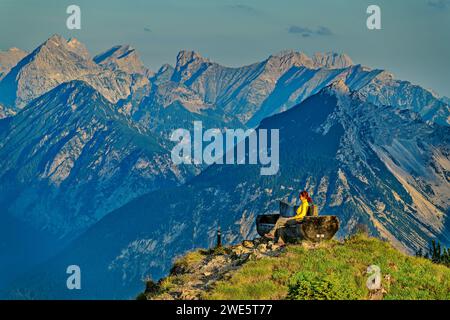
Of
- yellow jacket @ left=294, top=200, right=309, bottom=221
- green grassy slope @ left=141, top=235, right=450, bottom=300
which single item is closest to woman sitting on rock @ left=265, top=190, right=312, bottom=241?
yellow jacket @ left=294, top=200, right=309, bottom=221

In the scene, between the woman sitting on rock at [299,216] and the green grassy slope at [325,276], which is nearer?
the green grassy slope at [325,276]

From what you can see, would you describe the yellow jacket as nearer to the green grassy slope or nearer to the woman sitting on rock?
the woman sitting on rock

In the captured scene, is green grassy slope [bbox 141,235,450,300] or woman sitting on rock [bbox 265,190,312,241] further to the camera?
woman sitting on rock [bbox 265,190,312,241]

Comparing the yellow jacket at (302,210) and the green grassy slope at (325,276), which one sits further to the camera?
the yellow jacket at (302,210)

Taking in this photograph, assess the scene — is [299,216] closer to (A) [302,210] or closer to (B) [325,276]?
(A) [302,210]

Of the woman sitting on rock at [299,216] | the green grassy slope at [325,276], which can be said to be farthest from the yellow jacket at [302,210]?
the green grassy slope at [325,276]

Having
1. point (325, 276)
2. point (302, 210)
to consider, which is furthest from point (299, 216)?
point (325, 276)

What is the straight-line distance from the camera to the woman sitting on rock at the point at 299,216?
53.3 m

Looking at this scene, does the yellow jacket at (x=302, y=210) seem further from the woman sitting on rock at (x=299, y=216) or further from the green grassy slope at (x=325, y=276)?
the green grassy slope at (x=325, y=276)

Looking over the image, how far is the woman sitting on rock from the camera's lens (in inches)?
2098

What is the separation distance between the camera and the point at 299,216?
53.2 meters
